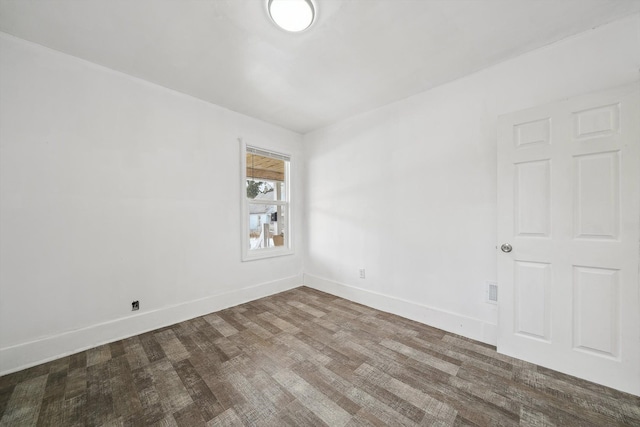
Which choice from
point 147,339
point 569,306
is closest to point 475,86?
point 569,306

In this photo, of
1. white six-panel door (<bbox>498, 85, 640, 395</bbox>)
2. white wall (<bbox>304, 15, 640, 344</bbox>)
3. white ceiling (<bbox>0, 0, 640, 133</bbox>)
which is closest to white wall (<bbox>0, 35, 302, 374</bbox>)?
white ceiling (<bbox>0, 0, 640, 133</bbox>)

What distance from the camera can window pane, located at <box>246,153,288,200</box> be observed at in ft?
11.6

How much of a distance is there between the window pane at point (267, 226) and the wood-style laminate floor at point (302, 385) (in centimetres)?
149

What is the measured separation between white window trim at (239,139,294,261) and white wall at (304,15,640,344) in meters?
0.76

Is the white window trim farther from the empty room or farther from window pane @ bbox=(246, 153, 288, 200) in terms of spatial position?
the empty room

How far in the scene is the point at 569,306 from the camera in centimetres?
182

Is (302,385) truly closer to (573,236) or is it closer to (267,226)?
(573,236)

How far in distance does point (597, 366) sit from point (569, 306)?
0.42m

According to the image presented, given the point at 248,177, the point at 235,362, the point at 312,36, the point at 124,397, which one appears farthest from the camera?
the point at 248,177

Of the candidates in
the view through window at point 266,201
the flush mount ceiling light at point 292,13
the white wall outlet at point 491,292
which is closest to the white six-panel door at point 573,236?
the white wall outlet at point 491,292

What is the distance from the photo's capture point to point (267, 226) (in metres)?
3.85

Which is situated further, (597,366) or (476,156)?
(476,156)

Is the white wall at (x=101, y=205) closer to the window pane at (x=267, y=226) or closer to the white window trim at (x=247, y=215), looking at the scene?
the white window trim at (x=247, y=215)

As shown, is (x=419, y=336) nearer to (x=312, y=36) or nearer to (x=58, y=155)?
(x=312, y=36)
